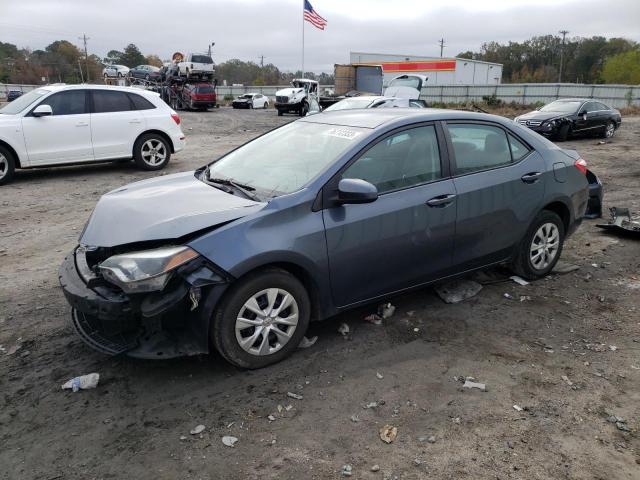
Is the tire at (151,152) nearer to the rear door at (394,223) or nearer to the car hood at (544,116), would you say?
the rear door at (394,223)

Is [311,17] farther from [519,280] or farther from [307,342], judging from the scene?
[307,342]

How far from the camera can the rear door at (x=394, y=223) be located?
3.59 meters

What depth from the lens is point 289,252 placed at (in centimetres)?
331

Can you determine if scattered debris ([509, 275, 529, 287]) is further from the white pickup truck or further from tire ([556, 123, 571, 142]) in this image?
the white pickup truck

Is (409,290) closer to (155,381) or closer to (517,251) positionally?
(517,251)

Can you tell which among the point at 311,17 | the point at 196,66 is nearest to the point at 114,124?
the point at 196,66

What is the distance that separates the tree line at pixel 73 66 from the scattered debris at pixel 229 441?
7582 cm

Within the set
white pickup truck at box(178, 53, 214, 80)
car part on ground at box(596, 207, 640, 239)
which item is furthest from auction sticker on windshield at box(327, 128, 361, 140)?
white pickup truck at box(178, 53, 214, 80)

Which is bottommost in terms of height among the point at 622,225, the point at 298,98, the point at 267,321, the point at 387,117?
the point at 622,225

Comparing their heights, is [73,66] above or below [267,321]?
above

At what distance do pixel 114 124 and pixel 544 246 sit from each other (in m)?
8.45

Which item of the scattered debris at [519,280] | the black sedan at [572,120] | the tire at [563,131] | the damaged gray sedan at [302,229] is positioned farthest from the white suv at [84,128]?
the tire at [563,131]

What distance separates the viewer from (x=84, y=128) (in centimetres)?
980

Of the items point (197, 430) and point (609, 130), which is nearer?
point (197, 430)
